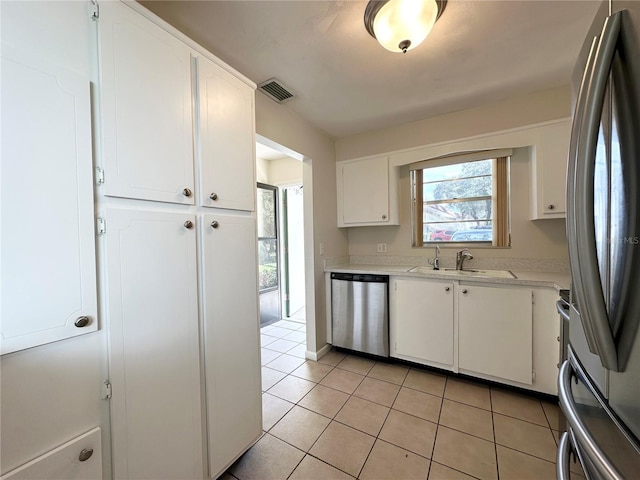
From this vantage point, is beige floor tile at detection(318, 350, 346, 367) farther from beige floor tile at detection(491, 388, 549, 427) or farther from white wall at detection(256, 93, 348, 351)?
beige floor tile at detection(491, 388, 549, 427)

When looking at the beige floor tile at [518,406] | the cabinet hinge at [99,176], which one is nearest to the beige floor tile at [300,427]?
the beige floor tile at [518,406]

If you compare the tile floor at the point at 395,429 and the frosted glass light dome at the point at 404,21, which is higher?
the frosted glass light dome at the point at 404,21

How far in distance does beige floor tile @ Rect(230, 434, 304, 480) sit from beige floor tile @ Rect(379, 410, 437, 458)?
1.93ft

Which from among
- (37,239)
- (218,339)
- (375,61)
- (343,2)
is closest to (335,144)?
(375,61)

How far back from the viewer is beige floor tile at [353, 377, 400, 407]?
1979 mm

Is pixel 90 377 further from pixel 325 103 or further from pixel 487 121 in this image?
pixel 487 121

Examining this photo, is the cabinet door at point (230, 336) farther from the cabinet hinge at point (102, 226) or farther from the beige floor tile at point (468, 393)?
the beige floor tile at point (468, 393)

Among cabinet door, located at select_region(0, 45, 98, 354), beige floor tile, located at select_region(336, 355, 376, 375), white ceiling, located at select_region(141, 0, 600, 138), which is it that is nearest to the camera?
cabinet door, located at select_region(0, 45, 98, 354)

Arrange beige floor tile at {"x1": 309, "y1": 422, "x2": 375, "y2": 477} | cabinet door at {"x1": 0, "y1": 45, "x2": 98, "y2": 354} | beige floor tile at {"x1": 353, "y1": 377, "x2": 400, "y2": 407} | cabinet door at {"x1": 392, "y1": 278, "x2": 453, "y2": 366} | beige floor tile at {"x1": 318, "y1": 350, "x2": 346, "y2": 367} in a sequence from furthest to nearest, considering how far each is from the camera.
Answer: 1. beige floor tile at {"x1": 318, "y1": 350, "x2": 346, "y2": 367}
2. cabinet door at {"x1": 392, "y1": 278, "x2": 453, "y2": 366}
3. beige floor tile at {"x1": 353, "y1": 377, "x2": 400, "y2": 407}
4. beige floor tile at {"x1": 309, "y1": 422, "x2": 375, "y2": 477}
5. cabinet door at {"x1": 0, "y1": 45, "x2": 98, "y2": 354}

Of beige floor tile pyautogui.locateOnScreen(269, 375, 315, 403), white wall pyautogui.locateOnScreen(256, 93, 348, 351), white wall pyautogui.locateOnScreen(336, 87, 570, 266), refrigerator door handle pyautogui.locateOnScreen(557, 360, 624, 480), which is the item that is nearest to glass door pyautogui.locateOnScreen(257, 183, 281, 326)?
white wall pyautogui.locateOnScreen(256, 93, 348, 351)

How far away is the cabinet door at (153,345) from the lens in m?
0.91

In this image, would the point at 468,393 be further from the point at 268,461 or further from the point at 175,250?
the point at 175,250

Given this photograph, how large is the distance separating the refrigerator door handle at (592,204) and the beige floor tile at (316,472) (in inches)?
56.5

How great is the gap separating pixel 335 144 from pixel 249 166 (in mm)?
1893
